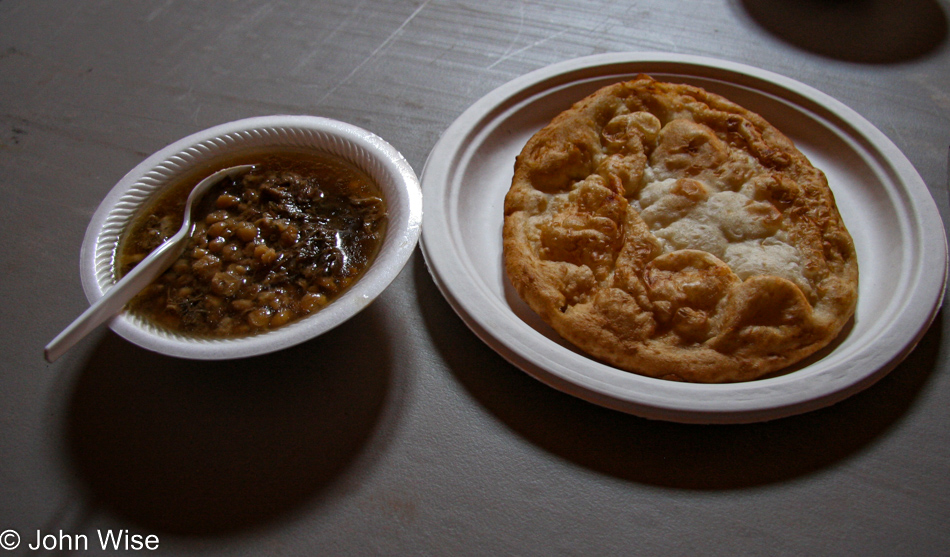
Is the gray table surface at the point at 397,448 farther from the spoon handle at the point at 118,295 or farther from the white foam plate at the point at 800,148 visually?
the spoon handle at the point at 118,295

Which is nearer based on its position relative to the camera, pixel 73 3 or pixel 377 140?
pixel 377 140

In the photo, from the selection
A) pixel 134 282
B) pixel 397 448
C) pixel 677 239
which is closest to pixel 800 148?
pixel 677 239

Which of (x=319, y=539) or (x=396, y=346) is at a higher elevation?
(x=396, y=346)

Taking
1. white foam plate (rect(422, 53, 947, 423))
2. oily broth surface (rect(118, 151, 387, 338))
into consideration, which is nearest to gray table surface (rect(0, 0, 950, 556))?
white foam plate (rect(422, 53, 947, 423))

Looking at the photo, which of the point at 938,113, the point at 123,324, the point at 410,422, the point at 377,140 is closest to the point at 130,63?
the point at 377,140

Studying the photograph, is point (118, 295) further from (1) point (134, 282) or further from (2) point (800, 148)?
(2) point (800, 148)

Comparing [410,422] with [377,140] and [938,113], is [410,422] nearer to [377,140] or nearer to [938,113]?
[377,140]

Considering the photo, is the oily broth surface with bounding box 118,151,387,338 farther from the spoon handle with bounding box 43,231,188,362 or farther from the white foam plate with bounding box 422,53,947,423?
the white foam plate with bounding box 422,53,947,423

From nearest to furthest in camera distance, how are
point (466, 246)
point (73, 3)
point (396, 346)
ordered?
point (396, 346), point (466, 246), point (73, 3)
